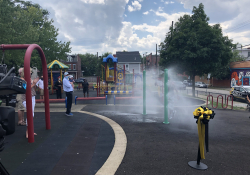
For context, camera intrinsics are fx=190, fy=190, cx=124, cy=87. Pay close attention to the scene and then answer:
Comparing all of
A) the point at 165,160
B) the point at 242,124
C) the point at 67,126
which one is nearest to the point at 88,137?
the point at 67,126

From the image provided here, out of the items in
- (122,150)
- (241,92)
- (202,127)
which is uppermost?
(202,127)

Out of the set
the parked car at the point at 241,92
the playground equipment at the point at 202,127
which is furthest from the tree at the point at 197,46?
the playground equipment at the point at 202,127

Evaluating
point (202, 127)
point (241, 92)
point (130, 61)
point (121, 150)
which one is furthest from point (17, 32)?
point (130, 61)

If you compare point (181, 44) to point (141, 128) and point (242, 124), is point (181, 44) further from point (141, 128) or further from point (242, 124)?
point (141, 128)

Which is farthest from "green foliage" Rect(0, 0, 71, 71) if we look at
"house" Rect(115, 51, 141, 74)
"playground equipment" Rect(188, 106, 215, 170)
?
"house" Rect(115, 51, 141, 74)

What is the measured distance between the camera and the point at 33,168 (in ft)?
11.5

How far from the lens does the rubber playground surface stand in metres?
3.55

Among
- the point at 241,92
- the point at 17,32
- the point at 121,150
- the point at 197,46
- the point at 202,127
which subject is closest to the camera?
the point at 202,127

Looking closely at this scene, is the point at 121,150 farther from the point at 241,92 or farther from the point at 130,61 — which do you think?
→ the point at 130,61

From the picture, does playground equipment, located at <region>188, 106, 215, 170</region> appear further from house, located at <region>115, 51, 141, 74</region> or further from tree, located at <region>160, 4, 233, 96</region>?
house, located at <region>115, 51, 141, 74</region>

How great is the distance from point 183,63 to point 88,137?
50.5 feet

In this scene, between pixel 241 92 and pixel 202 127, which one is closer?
pixel 202 127

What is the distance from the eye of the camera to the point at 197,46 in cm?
1753

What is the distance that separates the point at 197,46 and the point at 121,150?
15.6 metres
